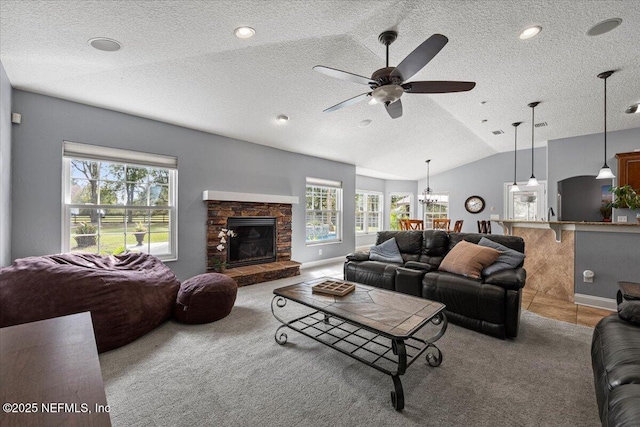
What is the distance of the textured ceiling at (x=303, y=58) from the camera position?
2.10m

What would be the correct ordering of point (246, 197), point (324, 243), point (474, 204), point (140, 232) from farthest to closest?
point (474, 204)
point (324, 243)
point (246, 197)
point (140, 232)

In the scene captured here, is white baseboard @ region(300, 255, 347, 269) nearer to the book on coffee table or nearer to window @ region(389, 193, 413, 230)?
the book on coffee table

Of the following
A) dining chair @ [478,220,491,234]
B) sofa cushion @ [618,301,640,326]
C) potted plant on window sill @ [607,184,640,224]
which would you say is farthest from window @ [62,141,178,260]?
potted plant on window sill @ [607,184,640,224]

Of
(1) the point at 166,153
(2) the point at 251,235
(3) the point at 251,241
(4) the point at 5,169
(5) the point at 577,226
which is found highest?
(1) the point at 166,153

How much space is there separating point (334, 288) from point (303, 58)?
94.6 inches

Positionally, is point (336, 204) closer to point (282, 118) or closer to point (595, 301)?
point (282, 118)

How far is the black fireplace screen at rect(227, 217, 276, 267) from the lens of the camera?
15.9 feet

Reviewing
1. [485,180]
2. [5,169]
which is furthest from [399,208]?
[5,169]

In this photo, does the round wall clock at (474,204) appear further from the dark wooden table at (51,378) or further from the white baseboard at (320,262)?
the dark wooden table at (51,378)

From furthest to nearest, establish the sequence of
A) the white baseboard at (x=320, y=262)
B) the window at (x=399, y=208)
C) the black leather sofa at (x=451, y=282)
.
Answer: the window at (x=399, y=208)
the white baseboard at (x=320, y=262)
the black leather sofa at (x=451, y=282)

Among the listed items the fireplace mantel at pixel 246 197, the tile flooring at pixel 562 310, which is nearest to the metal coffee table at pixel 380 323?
the tile flooring at pixel 562 310

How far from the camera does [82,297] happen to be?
2367 mm

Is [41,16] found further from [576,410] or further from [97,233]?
[576,410]

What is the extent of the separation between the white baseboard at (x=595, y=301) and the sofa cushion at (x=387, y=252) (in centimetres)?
239
